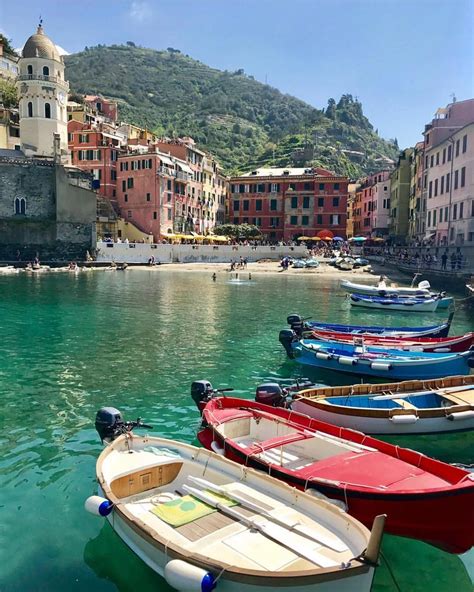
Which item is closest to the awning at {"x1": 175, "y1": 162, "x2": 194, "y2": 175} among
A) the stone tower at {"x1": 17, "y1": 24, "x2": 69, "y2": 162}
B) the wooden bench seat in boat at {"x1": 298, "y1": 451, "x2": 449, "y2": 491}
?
the stone tower at {"x1": 17, "y1": 24, "x2": 69, "y2": 162}

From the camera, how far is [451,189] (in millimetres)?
55812

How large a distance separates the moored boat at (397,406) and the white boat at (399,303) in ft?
77.3

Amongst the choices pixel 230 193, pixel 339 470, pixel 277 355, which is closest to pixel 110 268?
pixel 230 193

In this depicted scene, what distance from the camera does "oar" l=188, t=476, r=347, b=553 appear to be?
726 cm

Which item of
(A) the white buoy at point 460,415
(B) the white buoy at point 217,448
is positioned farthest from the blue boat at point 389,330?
(B) the white buoy at point 217,448

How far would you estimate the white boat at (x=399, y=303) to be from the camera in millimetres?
37719

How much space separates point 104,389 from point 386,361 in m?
9.52

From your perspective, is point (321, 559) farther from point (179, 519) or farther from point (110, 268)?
point (110, 268)

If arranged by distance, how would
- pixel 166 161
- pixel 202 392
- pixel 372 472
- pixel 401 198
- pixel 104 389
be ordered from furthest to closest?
pixel 401 198 → pixel 166 161 → pixel 104 389 → pixel 202 392 → pixel 372 472

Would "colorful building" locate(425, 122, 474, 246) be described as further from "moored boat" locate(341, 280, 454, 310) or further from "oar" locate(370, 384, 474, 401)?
"oar" locate(370, 384, 474, 401)

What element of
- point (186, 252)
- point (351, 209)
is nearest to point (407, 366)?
point (186, 252)

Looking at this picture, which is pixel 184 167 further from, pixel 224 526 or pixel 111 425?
pixel 224 526

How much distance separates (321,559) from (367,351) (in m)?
14.0

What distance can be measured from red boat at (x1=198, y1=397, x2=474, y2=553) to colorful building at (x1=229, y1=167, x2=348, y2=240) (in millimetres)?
77115
